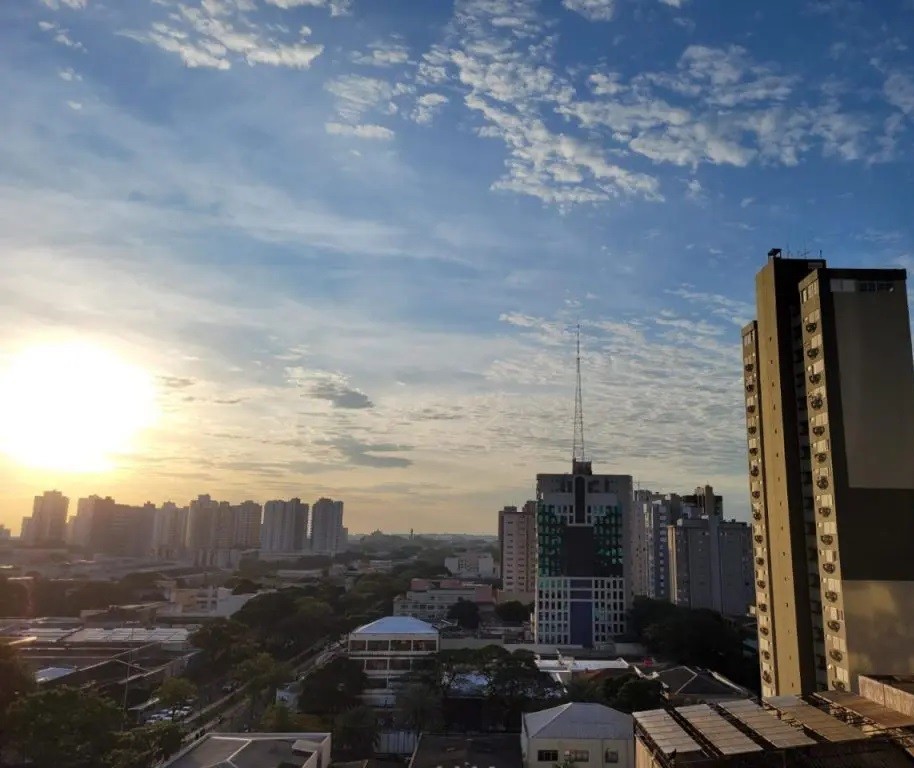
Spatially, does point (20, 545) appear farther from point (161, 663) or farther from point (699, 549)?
point (699, 549)

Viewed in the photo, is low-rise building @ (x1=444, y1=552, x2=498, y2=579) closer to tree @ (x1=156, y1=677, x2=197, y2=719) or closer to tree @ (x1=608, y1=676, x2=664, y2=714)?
tree @ (x1=156, y1=677, x2=197, y2=719)

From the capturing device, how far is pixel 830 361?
20859 mm

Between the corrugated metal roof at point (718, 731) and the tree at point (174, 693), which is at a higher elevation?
A: the corrugated metal roof at point (718, 731)

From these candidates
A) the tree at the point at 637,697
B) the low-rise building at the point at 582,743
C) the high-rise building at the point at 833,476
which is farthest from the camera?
the tree at the point at 637,697

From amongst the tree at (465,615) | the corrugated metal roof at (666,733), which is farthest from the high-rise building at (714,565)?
the corrugated metal roof at (666,733)

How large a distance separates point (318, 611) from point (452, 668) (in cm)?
2058

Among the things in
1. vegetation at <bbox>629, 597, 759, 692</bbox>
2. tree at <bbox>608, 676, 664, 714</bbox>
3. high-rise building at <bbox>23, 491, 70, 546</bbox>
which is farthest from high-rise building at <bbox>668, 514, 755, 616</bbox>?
high-rise building at <bbox>23, 491, 70, 546</bbox>

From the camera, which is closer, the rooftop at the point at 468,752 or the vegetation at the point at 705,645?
the rooftop at the point at 468,752

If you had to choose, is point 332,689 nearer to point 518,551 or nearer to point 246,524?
point 518,551

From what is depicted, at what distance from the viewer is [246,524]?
134 m

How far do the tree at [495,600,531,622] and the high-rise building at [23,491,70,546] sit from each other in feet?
309

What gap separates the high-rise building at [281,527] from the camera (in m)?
138

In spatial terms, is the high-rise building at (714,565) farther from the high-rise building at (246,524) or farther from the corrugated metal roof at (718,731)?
the high-rise building at (246,524)

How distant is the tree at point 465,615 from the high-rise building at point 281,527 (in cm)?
8492
